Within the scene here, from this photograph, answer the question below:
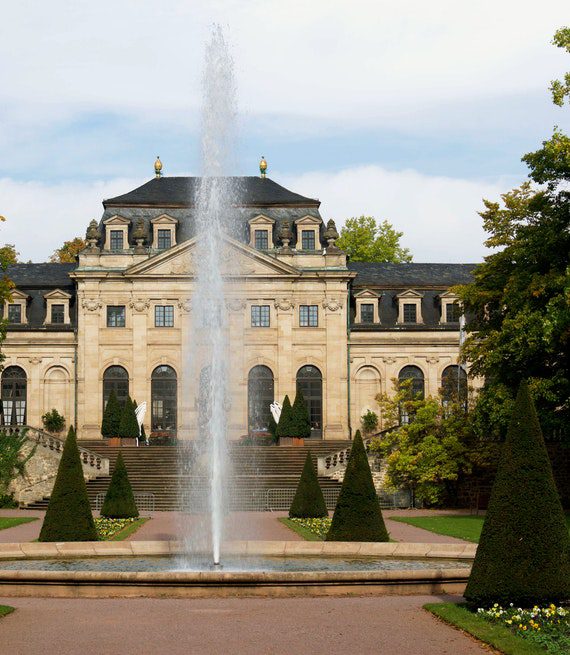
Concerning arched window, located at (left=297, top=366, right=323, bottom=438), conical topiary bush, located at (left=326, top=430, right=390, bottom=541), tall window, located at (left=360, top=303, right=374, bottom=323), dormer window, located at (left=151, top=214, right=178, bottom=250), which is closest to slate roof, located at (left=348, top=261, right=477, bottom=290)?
tall window, located at (left=360, top=303, right=374, bottom=323)

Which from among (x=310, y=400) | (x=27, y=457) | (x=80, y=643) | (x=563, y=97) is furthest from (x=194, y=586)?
(x=310, y=400)

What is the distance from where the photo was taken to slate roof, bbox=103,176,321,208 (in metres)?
61.2

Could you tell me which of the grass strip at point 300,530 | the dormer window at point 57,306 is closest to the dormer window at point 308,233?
the dormer window at point 57,306

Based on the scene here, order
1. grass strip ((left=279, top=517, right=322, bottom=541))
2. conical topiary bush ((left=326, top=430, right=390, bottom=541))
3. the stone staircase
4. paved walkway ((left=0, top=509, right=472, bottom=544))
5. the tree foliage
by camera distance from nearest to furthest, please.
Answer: conical topiary bush ((left=326, top=430, right=390, bottom=541)) < grass strip ((left=279, top=517, right=322, bottom=541)) < paved walkway ((left=0, top=509, right=472, bottom=544)) < the tree foliage < the stone staircase

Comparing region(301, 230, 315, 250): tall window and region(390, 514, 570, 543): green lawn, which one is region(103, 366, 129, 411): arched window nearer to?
region(301, 230, 315, 250): tall window

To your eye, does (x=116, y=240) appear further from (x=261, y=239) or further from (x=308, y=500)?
(x=308, y=500)

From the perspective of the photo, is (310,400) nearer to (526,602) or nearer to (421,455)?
(421,455)

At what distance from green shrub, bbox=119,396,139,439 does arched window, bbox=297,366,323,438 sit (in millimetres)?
10589

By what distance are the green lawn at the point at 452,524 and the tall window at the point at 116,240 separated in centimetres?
2842

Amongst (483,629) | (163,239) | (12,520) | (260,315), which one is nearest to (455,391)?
(260,315)

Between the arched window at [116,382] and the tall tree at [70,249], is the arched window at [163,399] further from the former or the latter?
the tall tree at [70,249]

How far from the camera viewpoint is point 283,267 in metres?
59.5

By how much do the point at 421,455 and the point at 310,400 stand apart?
57.2ft

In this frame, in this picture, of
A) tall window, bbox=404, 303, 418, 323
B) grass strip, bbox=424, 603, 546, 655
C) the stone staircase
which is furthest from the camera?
tall window, bbox=404, 303, 418, 323
